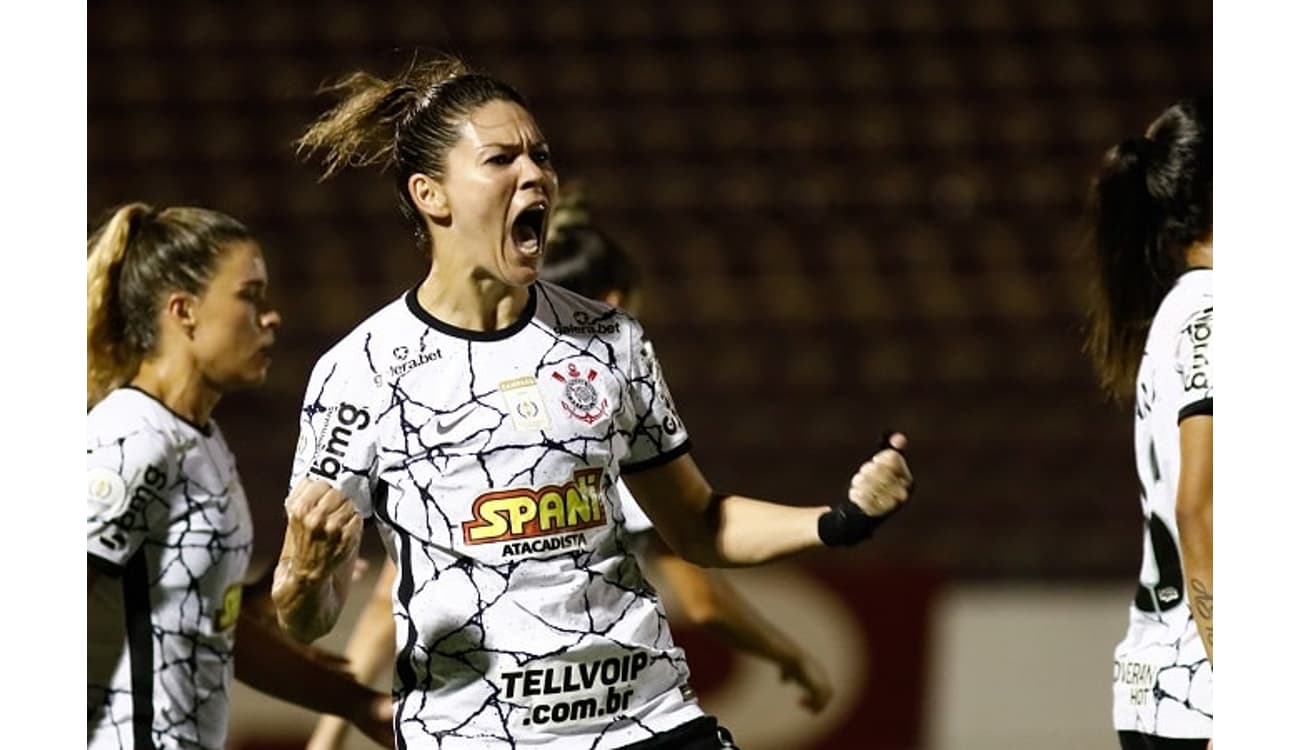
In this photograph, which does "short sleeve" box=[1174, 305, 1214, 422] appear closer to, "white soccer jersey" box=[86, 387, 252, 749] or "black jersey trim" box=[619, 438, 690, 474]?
"black jersey trim" box=[619, 438, 690, 474]

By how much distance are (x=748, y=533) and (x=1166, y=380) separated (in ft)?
2.64

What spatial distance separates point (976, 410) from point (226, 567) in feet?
19.7

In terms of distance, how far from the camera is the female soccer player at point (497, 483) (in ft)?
9.49

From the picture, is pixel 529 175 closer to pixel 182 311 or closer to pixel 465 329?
pixel 465 329

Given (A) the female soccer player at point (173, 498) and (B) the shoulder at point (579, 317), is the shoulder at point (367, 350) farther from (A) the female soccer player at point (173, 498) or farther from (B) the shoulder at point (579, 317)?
(A) the female soccer player at point (173, 498)

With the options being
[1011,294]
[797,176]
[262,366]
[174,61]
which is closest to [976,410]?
[1011,294]

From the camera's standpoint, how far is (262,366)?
3881 mm

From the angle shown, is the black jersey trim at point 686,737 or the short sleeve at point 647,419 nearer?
the black jersey trim at point 686,737

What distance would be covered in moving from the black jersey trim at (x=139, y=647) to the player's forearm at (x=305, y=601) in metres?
0.83

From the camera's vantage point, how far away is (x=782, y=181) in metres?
10.6

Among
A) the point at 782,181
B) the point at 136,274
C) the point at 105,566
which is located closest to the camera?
the point at 105,566

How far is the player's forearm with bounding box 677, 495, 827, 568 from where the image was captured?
3053 mm

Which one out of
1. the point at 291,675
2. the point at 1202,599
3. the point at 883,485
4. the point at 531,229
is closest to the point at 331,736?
the point at 291,675

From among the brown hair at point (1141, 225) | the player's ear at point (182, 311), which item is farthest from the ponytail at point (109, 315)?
the brown hair at point (1141, 225)
